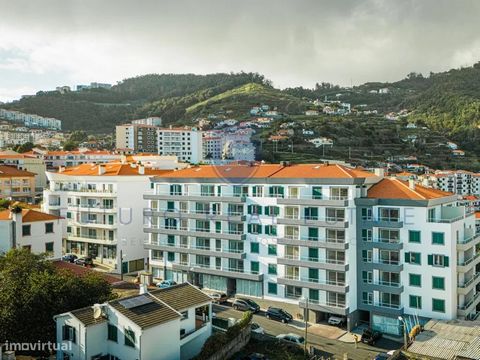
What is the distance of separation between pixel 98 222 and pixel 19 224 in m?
17.1

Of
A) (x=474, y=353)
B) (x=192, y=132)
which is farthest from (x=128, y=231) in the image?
(x=192, y=132)

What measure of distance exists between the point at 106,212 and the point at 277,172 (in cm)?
2503

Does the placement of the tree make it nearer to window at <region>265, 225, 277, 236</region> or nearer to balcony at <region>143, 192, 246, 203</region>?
balcony at <region>143, 192, 246, 203</region>

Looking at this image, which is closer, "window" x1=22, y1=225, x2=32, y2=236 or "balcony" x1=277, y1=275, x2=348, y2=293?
"balcony" x1=277, y1=275, x2=348, y2=293

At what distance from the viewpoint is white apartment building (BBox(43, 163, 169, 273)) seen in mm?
60969

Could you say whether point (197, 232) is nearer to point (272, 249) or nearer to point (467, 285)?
point (272, 249)

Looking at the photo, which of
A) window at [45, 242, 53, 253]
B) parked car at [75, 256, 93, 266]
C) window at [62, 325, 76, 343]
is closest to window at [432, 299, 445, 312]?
window at [62, 325, 76, 343]

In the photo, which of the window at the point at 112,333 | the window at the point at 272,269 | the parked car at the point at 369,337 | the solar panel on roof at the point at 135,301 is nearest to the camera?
the window at the point at 112,333

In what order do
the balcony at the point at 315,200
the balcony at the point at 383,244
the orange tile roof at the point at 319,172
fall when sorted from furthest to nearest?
the orange tile roof at the point at 319,172, the balcony at the point at 315,200, the balcony at the point at 383,244

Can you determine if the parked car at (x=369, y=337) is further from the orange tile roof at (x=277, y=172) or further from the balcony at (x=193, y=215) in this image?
the balcony at (x=193, y=215)

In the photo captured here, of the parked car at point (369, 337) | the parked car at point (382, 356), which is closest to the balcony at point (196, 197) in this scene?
the parked car at point (369, 337)

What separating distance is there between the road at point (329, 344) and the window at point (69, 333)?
17293 mm

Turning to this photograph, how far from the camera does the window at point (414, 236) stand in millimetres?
41631

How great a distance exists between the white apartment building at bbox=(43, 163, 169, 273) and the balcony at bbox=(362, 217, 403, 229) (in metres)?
31.2
